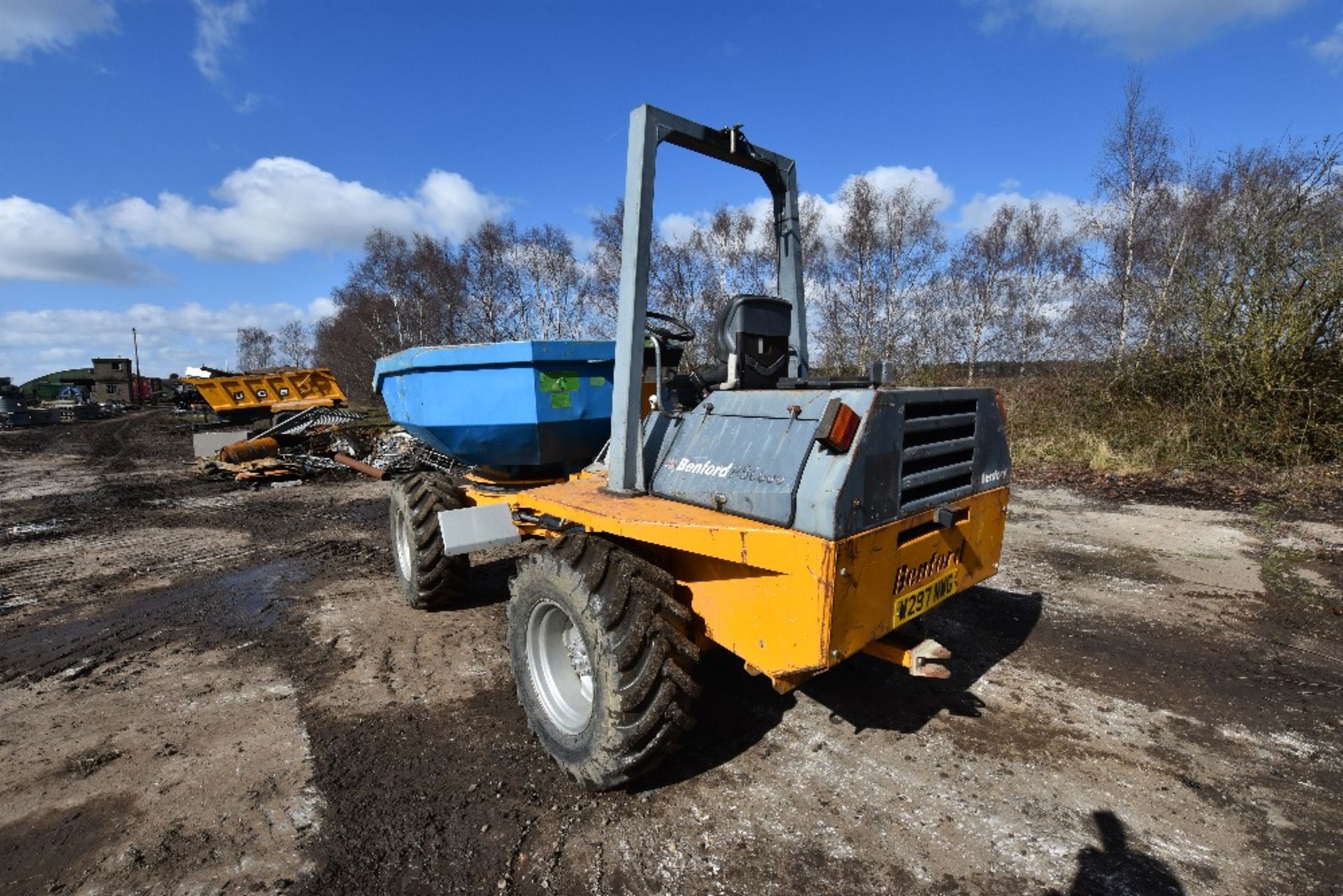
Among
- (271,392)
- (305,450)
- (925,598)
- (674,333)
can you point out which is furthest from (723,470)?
(271,392)

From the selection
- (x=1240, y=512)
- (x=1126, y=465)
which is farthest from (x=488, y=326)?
(x=1240, y=512)

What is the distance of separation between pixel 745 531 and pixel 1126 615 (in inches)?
152

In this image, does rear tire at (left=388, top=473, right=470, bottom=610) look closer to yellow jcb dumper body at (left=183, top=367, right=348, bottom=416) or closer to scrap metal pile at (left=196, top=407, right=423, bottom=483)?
scrap metal pile at (left=196, top=407, right=423, bottom=483)

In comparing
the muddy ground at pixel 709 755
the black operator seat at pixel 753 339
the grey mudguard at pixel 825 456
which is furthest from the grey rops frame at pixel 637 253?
the muddy ground at pixel 709 755

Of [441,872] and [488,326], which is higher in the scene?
[488,326]

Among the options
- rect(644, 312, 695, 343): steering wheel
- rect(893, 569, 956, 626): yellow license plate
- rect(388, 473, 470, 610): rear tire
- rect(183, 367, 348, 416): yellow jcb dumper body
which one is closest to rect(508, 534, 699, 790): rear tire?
rect(893, 569, 956, 626): yellow license plate

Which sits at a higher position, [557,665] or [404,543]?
[404,543]

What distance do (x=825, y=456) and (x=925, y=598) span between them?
875 millimetres

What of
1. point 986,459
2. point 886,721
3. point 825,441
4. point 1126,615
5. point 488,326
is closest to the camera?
point 825,441

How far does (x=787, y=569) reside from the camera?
217 centimetres

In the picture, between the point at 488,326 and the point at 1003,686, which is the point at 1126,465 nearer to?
the point at 1003,686

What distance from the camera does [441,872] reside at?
2240mm

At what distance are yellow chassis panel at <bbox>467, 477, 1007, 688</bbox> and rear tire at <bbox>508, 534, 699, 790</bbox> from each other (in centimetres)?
15

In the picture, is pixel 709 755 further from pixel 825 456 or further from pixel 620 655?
pixel 825 456
